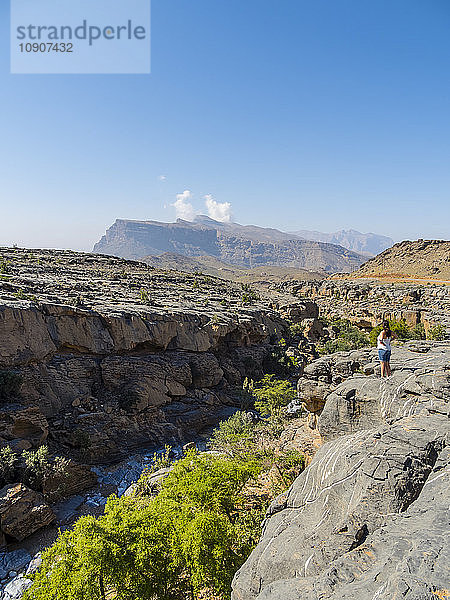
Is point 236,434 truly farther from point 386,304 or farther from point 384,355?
point 386,304

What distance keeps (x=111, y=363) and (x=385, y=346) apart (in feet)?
74.1

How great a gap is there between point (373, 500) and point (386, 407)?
6.87m

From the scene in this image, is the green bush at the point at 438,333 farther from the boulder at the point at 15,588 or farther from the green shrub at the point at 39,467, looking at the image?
the boulder at the point at 15,588

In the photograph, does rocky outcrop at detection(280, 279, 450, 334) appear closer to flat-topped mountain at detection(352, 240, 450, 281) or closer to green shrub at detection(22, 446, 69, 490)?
flat-topped mountain at detection(352, 240, 450, 281)

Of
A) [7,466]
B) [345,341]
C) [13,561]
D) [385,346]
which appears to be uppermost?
[385,346]

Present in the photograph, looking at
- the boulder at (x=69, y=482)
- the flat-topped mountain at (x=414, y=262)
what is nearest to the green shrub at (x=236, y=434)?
the boulder at (x=69, y=482)

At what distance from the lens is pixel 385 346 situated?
1333 cm

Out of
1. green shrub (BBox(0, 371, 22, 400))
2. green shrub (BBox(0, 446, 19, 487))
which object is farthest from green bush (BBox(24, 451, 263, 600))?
green shrub (BBox(0, 371, 22, 400))

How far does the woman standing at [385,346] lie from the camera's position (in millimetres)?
12974

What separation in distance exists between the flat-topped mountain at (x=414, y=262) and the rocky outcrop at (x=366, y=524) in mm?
73340

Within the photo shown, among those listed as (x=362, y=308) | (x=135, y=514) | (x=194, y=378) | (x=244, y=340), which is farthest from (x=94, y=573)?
(x=362, y=308)

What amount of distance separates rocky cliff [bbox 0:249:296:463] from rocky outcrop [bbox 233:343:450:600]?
19722 millimetres

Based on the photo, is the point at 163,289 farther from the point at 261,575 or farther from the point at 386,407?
the point at 261,575

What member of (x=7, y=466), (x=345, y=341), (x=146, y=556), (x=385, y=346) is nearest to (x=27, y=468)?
(x=7, y=466)
